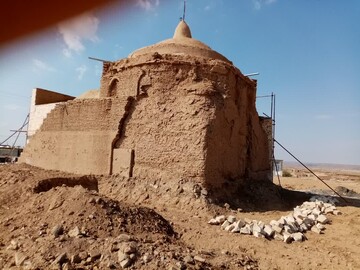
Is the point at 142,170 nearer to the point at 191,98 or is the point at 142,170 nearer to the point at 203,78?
the point at 191,98

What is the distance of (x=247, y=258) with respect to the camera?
6211mm

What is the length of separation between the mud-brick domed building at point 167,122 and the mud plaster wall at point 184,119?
0.03 m

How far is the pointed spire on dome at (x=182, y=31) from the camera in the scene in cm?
1556

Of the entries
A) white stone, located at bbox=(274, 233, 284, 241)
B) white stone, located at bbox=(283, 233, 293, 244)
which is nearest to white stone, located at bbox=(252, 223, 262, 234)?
white stone, located at bbox=(274, 233, 284, 241)

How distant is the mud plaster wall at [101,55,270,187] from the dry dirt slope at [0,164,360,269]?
1091mm

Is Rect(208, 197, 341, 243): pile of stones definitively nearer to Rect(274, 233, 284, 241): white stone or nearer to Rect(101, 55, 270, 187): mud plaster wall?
Rect(274, 233, 284, 241): white stone

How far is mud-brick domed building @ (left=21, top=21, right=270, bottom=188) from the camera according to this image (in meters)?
10.7

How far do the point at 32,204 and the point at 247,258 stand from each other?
201 inches

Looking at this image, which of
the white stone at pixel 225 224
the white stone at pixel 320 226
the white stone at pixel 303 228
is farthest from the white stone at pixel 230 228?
the white stone at pixel 320 226

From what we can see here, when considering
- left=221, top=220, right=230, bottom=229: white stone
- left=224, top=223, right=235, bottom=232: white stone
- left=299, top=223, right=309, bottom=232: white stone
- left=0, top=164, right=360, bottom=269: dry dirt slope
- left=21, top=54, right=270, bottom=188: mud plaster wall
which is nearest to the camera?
left=0, top=164, right=360, bottom=269: dry dirt slope

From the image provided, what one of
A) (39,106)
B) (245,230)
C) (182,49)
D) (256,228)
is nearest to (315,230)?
(256,228)

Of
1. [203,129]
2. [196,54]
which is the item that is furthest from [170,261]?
[196,54]

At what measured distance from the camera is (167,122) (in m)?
11.1

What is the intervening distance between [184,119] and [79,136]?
5.17m
